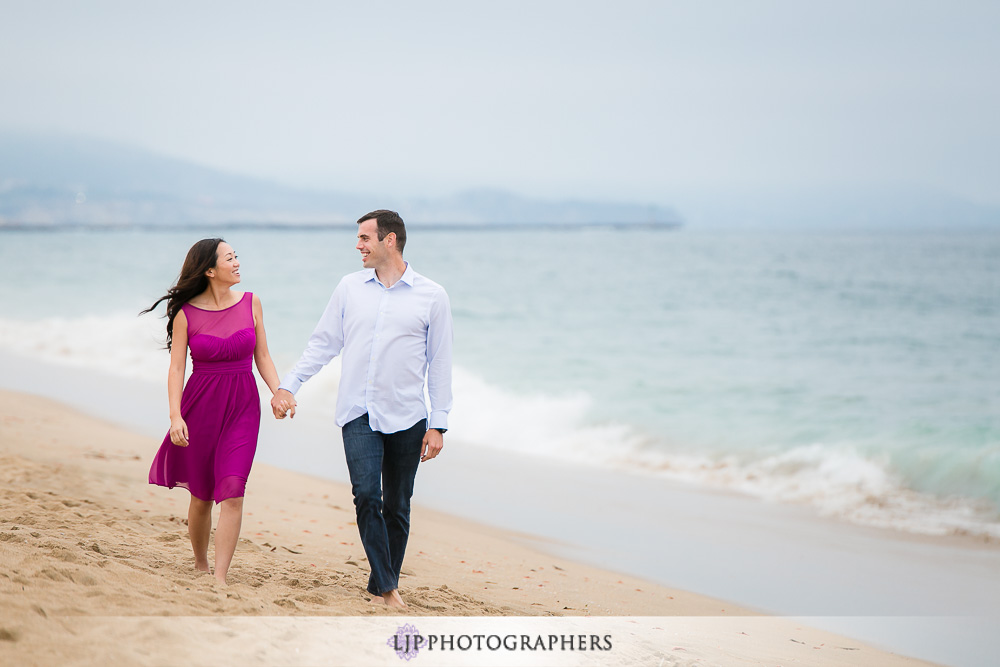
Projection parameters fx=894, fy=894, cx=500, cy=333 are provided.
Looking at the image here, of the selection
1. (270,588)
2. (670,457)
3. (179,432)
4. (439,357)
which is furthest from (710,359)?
(179,432)

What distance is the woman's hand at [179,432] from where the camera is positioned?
3.97 metres

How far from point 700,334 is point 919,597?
17523 millimetres

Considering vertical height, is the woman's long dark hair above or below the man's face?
below

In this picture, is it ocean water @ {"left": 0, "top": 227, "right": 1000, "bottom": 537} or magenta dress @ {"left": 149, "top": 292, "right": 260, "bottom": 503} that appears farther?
ocean water @ {"left": 0, "top": 227, "right": 1000, "bottom": 537}

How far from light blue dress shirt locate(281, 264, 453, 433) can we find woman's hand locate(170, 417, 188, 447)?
481mm

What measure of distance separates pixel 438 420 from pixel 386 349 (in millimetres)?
395

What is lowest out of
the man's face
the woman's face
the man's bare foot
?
the man's bare foot

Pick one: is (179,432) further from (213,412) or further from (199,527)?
(199,527)

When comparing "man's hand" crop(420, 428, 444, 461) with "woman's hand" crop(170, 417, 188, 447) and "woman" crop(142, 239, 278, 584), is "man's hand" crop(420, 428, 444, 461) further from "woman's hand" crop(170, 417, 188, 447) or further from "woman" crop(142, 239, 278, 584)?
"woman's hand" crop(170, 417, 188, 447)

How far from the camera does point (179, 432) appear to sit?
398 cm

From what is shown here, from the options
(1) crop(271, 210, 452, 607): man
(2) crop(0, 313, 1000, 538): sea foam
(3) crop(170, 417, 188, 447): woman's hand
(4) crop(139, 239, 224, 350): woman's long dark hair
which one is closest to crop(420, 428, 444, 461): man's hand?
(1) crop(271, 210, 452, 607): man

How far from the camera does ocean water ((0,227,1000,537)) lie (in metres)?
10.4

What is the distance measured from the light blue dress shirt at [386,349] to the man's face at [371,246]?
0.09 meters

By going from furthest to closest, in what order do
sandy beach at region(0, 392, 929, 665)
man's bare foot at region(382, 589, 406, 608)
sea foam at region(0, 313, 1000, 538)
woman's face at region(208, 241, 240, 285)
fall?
1. sea foam at region(0, 313, 1000, 538)
2. woman's face at region(208, 241, 240, 285)
3. man's bare foot at region(382, 589, 406, 608)
4. sandy beach at region(0, 392, 929, 665)
